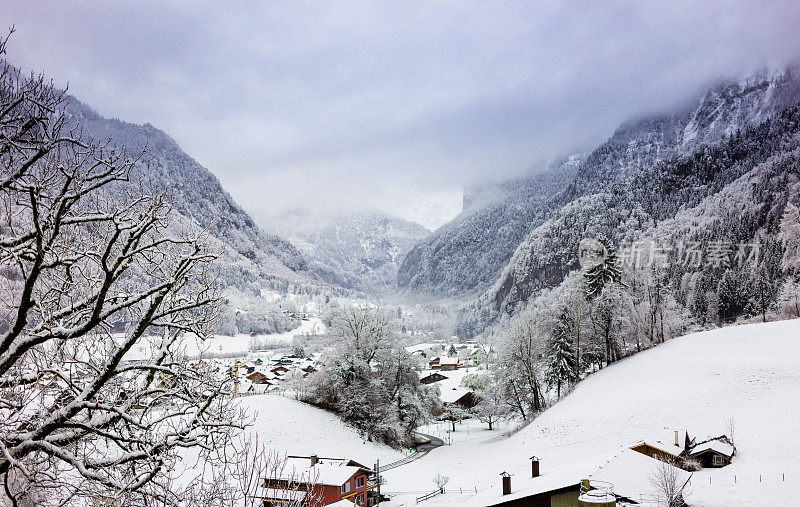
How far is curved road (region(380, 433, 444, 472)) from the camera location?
138 ft

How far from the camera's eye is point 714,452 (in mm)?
24688

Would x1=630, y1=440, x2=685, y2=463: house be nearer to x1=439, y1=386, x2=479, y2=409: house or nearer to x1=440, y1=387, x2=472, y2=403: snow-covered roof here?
x1=439, y1=386, x2=479, y2=409: house

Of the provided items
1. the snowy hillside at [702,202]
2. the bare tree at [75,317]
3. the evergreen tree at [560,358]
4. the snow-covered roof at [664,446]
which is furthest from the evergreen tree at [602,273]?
the bare tree at [75,317]

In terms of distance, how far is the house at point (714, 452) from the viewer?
79.5ft

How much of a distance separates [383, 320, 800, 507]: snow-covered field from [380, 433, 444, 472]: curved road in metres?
1.27

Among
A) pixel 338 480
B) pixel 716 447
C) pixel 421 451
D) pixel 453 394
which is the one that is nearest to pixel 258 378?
pixel 453 394

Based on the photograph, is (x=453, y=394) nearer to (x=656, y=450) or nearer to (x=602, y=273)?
(x=602, y=273)

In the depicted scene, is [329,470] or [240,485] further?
[329,470]

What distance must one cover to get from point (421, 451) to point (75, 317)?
44840 mm

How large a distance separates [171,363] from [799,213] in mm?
57512

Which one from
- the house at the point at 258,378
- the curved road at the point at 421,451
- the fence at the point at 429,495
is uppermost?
the house at the point at 258,378

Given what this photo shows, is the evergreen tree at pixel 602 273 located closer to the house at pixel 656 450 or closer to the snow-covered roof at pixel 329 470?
the house at pixel 656 450

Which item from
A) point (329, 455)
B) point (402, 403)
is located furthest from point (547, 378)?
point (329, 455)

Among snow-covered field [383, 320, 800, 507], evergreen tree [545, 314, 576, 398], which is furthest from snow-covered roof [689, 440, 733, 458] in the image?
evergreen tree [545, 314, 576, 398]
